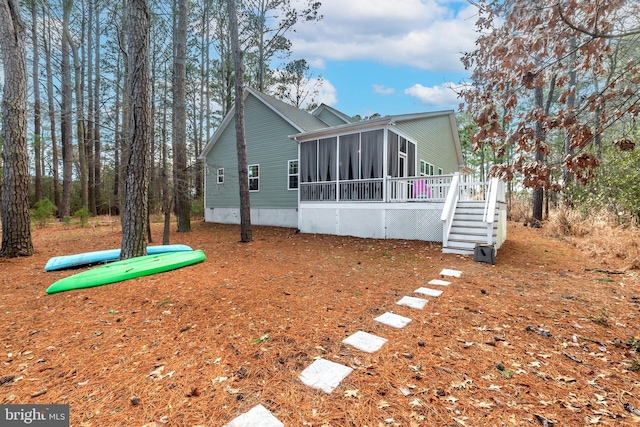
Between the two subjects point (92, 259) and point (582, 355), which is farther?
point (92, 259)

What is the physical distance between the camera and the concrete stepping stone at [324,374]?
2.00m

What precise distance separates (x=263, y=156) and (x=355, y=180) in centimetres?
569

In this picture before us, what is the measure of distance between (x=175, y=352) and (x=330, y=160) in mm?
9313

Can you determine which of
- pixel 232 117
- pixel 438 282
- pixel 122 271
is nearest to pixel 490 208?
pixel 438 282

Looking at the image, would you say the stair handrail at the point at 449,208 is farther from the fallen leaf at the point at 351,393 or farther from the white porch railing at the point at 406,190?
the fallen leaf at the point at 351,393

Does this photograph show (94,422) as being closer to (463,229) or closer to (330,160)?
(463,229)

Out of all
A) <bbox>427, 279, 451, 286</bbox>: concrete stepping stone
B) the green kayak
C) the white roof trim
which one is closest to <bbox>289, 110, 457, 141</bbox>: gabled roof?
the white roof trim

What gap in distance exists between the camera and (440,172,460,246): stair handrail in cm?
747

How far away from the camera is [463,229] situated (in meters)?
7.56

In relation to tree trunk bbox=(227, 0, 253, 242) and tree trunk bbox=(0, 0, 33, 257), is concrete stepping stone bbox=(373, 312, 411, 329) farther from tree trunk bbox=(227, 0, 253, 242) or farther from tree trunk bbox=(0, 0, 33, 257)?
tree trunk bbox=(0, 0, 33, 257)

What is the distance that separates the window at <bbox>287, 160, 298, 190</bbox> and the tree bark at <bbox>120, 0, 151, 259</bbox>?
25.0ft

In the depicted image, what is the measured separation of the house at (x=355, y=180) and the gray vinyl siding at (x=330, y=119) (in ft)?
0.18

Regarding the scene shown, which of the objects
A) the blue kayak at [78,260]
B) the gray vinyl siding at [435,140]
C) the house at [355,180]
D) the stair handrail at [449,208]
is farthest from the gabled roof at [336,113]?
the blue kayak at [78,260]

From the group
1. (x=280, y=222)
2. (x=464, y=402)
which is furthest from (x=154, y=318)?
(x=280, y=222)
